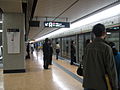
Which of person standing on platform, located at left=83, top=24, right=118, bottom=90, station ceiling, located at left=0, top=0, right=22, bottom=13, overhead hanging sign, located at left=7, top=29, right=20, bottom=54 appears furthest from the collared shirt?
overhead hanging sign, located at left=7, top=29, right=20, bottom=54

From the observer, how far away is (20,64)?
21.8 feet

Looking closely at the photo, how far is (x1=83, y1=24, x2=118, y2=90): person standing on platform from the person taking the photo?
1.57m

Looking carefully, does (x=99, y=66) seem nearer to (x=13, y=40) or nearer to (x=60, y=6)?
(x=60, y=6)

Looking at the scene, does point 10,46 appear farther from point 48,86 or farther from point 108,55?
point 108,55

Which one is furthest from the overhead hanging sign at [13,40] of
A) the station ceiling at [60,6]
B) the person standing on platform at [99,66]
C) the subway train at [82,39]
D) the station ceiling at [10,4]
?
the person standing on platform at [99,66]

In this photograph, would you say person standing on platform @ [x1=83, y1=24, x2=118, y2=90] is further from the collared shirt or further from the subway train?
the subway train

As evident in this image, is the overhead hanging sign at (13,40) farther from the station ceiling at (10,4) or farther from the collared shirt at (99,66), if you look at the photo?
the collared shirt at (99,66)

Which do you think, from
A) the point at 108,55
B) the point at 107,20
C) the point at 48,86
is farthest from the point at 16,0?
the point at 108,55

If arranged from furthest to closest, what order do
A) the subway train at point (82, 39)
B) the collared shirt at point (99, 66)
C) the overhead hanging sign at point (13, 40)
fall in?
the overhead hanging sign at point (13, 40), the subway train at point (82, 39), the collared shirt at point (99, 66)

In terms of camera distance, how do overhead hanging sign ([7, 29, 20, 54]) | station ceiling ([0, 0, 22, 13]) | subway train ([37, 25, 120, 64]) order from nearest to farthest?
station ceiling ([0, 0, 22, 13]) → subway train ([37, 25, 120, 64]) → overhead hanging sign ([7, 29, 20, 54])

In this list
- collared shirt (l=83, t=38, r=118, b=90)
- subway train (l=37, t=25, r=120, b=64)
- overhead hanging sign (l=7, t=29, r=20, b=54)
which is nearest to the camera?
collared shirt (l=83, t=38, r=118, b=90)

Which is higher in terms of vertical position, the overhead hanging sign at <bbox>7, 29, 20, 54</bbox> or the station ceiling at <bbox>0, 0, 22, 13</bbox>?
the station ceiling at <bbox>0, 0, 22, 13</bbox>

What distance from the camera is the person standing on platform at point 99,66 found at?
1569 mm

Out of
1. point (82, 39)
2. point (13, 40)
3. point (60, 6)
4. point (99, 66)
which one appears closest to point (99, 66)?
point (99, 66)
